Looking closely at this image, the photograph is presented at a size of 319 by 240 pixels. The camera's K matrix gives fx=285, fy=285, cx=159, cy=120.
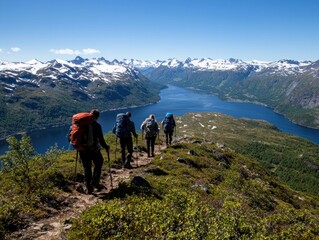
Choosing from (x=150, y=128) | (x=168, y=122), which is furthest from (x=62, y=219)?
(x=168, y=122)

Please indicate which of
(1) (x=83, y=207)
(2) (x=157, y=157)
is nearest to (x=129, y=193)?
(1) (x=83, y=207)

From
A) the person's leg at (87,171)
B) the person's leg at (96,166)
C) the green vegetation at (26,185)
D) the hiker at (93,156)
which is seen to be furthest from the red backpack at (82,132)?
the green vegetation at (26,185)

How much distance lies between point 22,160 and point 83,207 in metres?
4.53

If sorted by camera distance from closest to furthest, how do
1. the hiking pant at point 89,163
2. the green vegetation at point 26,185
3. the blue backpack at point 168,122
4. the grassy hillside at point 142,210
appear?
1. the grassy hillside at point 142,210
2. the green vegetation at point 26,185
3. the hiking pant at point 89,163
4. the blue backpack at point 168,122

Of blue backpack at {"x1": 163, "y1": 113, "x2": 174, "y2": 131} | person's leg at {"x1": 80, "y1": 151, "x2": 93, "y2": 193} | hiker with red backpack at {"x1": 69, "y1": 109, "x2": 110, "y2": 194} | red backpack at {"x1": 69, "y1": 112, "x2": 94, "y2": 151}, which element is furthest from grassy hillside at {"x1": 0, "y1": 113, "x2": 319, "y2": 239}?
blue backpack at {"x1": 163, "y1": 113, "x2": 174, "y2": 131}

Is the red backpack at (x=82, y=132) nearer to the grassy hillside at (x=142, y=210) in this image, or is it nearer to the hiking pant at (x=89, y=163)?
the hiking pant at (x=89, y=163)

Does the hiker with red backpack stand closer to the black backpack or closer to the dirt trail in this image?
the dirt trail

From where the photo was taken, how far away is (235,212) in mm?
11531

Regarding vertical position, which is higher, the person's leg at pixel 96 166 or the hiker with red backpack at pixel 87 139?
the hiker with red backpack at pixel 87 139

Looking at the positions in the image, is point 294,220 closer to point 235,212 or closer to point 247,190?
point 235,212

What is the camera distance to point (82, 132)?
15.5m

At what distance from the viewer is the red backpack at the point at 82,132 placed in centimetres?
1522

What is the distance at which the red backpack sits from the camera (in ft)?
49.9

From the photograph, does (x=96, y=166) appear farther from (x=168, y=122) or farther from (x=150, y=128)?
(x=168, y=122)
